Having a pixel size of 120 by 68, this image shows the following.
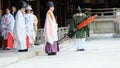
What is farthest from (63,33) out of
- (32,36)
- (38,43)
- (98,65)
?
(98,65)

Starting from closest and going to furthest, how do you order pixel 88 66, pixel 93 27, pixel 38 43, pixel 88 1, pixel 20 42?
pixel 88 66 < pixel 20 42 < pixel 38 43 < pixel 93 27 < pixel 88 1

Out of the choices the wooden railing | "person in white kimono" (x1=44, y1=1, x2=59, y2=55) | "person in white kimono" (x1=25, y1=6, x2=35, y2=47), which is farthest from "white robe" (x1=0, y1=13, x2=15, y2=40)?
the wooden railing

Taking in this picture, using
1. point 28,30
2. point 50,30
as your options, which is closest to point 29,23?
point 28,30

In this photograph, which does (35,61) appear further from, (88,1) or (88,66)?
(88,1)

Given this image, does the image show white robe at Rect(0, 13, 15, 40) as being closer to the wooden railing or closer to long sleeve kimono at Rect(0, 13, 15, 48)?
long sleeve kimono at Rect(0, 13, 15, 48)

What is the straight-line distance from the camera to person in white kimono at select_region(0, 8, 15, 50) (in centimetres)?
1559

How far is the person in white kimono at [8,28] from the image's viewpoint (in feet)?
51.2

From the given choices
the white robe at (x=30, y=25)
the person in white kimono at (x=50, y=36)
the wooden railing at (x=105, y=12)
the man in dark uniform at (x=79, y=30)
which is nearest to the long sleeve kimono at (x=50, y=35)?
the person in white kimono at (x=50, y=36)

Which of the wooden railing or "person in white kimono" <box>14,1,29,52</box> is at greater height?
the wooden railing

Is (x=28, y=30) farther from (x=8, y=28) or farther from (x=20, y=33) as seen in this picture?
(x=20, y=33)

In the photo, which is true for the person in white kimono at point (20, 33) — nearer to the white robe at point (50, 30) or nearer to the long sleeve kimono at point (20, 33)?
the long sleeve kimono at point (20, 33)

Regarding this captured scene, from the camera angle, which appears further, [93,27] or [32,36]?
[93,27]

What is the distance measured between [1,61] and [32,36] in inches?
195

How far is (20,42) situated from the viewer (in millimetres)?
14055
